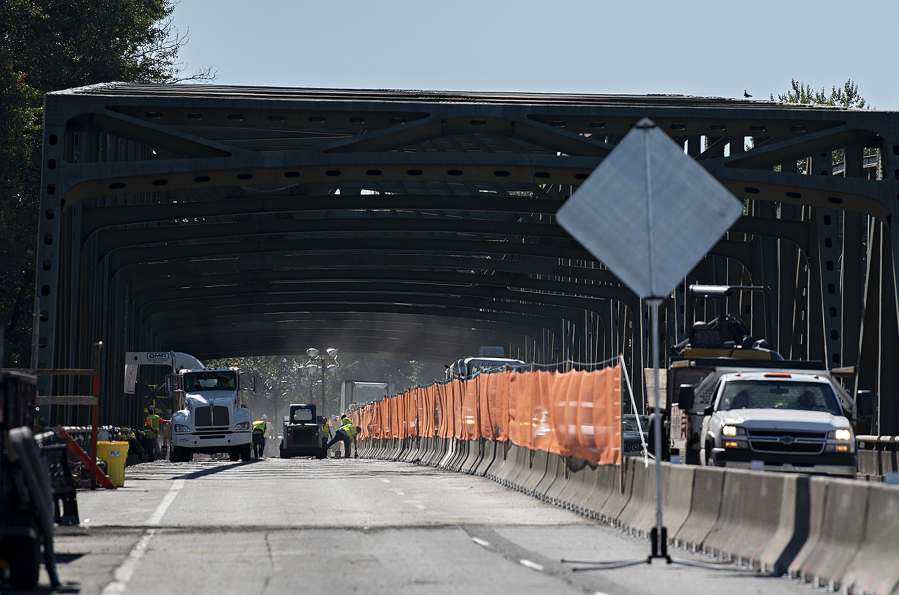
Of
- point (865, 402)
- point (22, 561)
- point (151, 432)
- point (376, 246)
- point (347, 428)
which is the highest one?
point (376, 246)

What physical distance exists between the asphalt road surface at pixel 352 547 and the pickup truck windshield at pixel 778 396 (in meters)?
3.33

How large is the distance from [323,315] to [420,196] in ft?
113

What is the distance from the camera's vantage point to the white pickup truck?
18156 millimetres

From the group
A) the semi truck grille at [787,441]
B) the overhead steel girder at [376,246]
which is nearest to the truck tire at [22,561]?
the semi truck grille at [787,441]

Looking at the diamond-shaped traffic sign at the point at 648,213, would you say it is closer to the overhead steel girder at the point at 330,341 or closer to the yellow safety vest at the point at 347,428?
the yellow safety vest at the point at 347,428

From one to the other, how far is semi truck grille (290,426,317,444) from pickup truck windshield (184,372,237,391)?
12732 mm

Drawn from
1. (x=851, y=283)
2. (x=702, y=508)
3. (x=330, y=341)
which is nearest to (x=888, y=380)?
(x=851, y=283)

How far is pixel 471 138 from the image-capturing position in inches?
1510

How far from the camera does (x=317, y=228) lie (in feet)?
134

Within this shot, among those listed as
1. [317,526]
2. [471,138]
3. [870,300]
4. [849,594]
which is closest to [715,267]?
[471,138]

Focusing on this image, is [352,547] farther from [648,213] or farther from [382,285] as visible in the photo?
[382,285]

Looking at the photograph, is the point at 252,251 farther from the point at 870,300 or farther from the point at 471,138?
the point at 870,300

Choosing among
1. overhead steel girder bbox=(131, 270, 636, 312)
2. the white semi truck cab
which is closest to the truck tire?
the white semi truck cab

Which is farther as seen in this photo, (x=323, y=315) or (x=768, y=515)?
(x=323, y=315)
